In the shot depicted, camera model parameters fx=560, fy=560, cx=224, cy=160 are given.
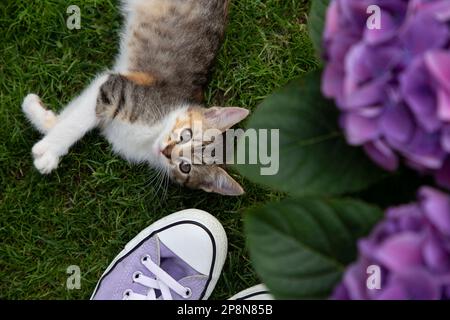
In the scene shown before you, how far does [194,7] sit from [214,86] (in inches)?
12.1

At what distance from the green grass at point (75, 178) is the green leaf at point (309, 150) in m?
→ 1.30

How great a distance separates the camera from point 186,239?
204 cm

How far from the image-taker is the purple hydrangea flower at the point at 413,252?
67 cm

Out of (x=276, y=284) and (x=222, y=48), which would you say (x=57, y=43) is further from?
(x=276, y=284)

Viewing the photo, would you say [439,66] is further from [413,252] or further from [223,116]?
[223,116]

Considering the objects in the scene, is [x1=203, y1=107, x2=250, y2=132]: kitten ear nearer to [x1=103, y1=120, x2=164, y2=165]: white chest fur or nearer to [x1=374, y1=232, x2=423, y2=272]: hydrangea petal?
[x1=103, y1=120, x2=164, y2=165]: white chest fur

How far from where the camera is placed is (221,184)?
79.9 inches

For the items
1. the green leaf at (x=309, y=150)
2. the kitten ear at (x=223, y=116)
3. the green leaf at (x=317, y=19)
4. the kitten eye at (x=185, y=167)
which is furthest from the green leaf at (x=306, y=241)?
the kitten eye at (x=185, y=167)

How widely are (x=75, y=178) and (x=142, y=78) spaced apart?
1.46 ft

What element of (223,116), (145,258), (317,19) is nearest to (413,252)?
(317,19)

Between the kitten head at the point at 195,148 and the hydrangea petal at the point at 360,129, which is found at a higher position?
the hydrangea petal at the point at 360,129

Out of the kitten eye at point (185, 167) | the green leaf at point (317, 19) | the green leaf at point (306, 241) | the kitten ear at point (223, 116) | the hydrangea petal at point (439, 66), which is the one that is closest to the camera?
the hydrangea petal at point (439, 66)

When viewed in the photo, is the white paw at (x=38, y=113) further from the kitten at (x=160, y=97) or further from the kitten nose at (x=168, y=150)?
the kitten nose at (x=168, y=150)
